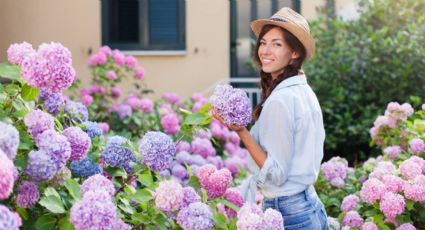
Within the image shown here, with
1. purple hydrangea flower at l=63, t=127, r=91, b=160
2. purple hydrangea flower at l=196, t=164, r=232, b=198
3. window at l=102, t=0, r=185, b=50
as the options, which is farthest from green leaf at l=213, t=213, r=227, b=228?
window at l=102, t=0, r=185, b=50

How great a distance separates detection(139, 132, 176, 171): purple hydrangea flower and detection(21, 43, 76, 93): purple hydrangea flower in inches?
14.0

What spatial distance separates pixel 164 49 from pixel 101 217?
748cm

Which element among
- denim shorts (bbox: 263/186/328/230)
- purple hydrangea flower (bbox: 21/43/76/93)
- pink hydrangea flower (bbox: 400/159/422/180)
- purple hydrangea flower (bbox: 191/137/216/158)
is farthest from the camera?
purple hydrangea flower (bbox: 191/137/216/158)

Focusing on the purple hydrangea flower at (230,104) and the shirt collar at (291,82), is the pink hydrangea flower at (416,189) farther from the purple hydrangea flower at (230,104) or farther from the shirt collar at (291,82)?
the purple hydrangea flower at (230,104)

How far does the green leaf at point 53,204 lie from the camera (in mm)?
1603

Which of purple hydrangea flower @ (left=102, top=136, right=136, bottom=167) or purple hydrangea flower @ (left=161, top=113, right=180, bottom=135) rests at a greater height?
purple hydrangea flower @ (left=102, top=136, right=136, bottom=167)

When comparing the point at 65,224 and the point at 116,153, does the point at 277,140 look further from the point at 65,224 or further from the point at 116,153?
the point at 65,224

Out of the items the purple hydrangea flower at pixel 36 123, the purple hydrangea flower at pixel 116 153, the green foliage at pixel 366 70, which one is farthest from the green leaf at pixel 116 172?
the green foliage at pixel 366 70

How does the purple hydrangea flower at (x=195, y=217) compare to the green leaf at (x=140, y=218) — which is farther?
the green leaf at (x=140, y=218)

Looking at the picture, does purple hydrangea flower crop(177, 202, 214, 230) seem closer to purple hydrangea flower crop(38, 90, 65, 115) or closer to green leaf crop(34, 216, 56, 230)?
green leaf crop(34, 216, 56, 230)

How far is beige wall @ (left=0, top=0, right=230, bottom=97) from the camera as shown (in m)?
8.66

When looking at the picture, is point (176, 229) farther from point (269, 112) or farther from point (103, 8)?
point (103, 8)

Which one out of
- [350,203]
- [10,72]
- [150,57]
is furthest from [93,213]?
[150,57]

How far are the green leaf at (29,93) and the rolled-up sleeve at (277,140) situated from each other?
0.88 m
